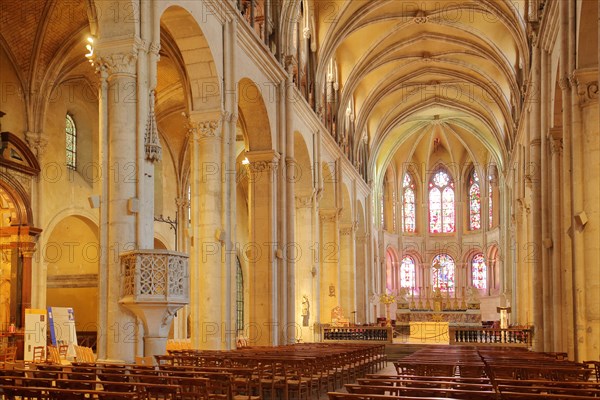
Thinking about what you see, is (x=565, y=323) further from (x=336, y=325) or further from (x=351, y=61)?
(x=351, y=61)

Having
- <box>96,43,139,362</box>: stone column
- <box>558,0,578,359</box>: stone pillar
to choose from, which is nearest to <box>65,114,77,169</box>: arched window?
<box>96,43,139,362</box>: stone column

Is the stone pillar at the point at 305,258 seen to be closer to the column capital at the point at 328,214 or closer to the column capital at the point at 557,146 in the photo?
the column capital at the point at 328,214

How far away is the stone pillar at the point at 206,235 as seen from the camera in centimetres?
1845

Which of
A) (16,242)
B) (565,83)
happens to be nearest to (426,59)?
(565,83)

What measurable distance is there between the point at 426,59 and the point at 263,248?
69.2 feet

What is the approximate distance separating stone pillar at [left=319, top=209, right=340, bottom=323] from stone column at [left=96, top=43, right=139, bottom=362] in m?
22.9

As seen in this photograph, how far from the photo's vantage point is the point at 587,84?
53.2ft

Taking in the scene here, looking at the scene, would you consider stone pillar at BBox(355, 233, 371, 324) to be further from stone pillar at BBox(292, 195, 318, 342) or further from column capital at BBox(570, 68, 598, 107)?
column capital at BBox(570, 68, 598, 107)

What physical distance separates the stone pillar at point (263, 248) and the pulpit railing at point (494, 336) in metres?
10.0

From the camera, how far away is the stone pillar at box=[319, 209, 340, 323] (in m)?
36.2

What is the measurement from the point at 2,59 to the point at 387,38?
2024 cm

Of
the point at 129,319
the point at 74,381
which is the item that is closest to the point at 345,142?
the point at 129,319

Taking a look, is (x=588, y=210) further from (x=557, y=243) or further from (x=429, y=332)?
(x=429, y=332)

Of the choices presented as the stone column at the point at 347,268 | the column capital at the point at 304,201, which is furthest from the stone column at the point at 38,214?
the stone column at the point at 347,268
